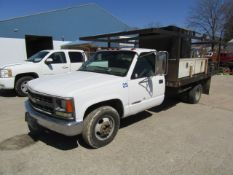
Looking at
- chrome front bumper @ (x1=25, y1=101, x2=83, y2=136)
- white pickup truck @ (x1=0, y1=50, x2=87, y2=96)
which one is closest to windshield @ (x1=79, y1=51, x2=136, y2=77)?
chrome front bumper @ (x1=25, y1=101, x2=83, y2=136)

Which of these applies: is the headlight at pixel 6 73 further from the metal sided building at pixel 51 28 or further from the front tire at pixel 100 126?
the metal sided building at pixel 51 28

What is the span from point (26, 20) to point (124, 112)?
60.8 ft

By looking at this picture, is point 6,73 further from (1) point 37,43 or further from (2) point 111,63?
(1) point 37,43

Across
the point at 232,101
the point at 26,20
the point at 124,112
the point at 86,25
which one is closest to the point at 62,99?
the point at 124,112

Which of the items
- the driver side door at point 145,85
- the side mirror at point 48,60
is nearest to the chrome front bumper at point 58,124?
the driver side door at point 145,85

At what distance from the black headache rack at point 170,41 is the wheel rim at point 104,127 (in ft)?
6.88

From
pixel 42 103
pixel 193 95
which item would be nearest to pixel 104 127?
pixel 42 103

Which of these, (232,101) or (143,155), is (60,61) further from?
(232,101)

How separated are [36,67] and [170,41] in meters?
5.25

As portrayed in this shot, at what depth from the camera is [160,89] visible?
4.75 m

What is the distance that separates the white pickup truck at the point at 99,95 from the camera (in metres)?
3.13

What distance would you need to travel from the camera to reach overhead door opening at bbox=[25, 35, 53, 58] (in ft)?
68.9

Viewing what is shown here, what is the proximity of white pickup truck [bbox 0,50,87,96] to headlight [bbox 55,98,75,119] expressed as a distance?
502 centimetres

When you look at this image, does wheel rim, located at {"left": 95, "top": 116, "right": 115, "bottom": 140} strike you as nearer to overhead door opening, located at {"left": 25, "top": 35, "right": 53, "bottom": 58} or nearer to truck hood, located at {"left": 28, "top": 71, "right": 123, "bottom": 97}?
truck hood, located at {"left": 28, "top": 71, "right": 123, "bottom": 97}
